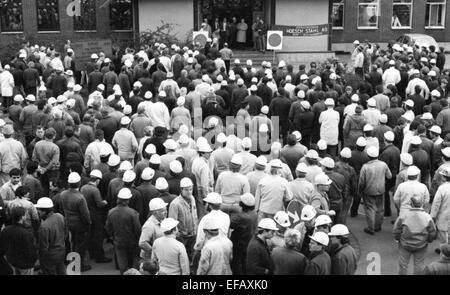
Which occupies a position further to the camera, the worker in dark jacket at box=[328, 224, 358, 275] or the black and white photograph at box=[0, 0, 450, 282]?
the black and white photograph at box=[0, 0, 450, 282]

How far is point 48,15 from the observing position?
31797 mm

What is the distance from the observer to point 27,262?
9.09m

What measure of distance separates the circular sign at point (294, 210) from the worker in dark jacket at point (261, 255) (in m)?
1.54

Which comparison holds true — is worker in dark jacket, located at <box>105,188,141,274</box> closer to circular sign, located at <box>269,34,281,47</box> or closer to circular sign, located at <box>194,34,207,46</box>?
circular sign, located at <box>194,34,207,46</box>

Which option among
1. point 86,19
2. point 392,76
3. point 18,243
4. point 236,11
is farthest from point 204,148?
point 86,19

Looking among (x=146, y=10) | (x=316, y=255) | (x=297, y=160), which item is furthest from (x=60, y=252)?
(x=146, y=10)

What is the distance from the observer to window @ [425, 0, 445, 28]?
116 feet

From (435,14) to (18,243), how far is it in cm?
3142

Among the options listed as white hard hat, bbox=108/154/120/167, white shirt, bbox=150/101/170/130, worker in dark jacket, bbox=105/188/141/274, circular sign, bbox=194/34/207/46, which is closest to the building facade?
circular sign, bbox=194/34/207/46

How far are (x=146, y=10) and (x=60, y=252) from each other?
2202cm

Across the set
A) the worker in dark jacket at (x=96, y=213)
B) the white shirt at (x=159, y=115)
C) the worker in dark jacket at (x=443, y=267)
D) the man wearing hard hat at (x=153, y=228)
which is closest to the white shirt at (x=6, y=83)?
the white shirt at (x=159, y=115)

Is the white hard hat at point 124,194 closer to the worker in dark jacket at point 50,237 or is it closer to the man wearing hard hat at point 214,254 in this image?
the worker in dark jacket at point 50,237

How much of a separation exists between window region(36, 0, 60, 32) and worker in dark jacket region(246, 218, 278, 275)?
2582cm

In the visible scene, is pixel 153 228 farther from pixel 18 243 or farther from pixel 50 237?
pixel 18 243
